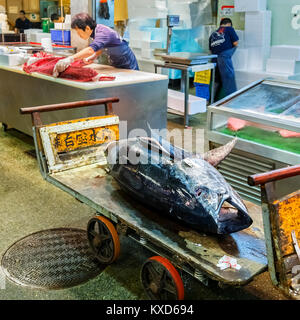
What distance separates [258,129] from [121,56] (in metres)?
2.29

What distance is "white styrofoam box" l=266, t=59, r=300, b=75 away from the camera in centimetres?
691

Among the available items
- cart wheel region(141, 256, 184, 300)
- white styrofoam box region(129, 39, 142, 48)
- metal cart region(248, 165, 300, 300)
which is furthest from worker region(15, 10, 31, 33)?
metal cart region(248, 165, 300, 300)

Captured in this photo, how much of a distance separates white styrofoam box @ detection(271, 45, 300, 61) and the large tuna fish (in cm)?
497

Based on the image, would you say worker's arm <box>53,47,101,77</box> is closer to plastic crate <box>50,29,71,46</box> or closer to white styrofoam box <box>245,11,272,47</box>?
plastic crate <box>50,29,71,46</box>

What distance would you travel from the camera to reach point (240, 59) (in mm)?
7809

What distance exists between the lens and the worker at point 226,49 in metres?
7.67

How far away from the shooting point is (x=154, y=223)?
227 centimetres

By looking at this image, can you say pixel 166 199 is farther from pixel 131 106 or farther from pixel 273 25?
pixel 273 25

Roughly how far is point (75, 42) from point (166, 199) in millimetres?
5010

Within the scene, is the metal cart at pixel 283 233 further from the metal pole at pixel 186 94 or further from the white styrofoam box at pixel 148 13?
the white styrofoam box at pixel 148 13

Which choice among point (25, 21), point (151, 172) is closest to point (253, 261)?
point (151, 172)

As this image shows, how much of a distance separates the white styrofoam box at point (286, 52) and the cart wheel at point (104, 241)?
5.46 metres
